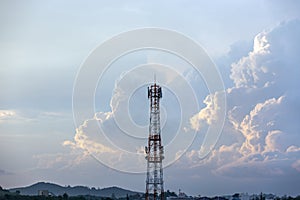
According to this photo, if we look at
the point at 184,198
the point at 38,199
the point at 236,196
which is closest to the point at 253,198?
the point at 236,196

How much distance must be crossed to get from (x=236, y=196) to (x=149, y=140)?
321ft

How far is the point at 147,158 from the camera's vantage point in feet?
243

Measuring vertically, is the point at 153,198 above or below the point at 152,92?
below

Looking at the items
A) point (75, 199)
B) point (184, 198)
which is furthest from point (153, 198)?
point (75, 199)

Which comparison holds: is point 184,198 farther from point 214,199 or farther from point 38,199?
point 38,199

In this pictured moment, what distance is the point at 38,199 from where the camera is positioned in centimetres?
14062

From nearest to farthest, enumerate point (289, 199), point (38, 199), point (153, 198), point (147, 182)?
1. point (147, 182)
2. point (153, 198)
3. point (38, 199)
4. point (289, 199)

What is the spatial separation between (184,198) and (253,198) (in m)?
35.3

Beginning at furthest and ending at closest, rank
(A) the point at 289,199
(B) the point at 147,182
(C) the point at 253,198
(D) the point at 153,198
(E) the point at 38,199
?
(C) the point at 253,198 → (A) the point at 289,199 → (E) the point at 38,199 → (D) the point at 153,198 → (B) the point at 147,182

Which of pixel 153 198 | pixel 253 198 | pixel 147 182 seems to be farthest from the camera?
pixel 253 198

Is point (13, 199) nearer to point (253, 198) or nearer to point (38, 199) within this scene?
point (38, 199)

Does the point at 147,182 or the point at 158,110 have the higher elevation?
the point at 158,110

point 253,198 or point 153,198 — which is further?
point 253,198

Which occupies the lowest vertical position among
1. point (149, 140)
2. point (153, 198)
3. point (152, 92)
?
point (153, 198)
